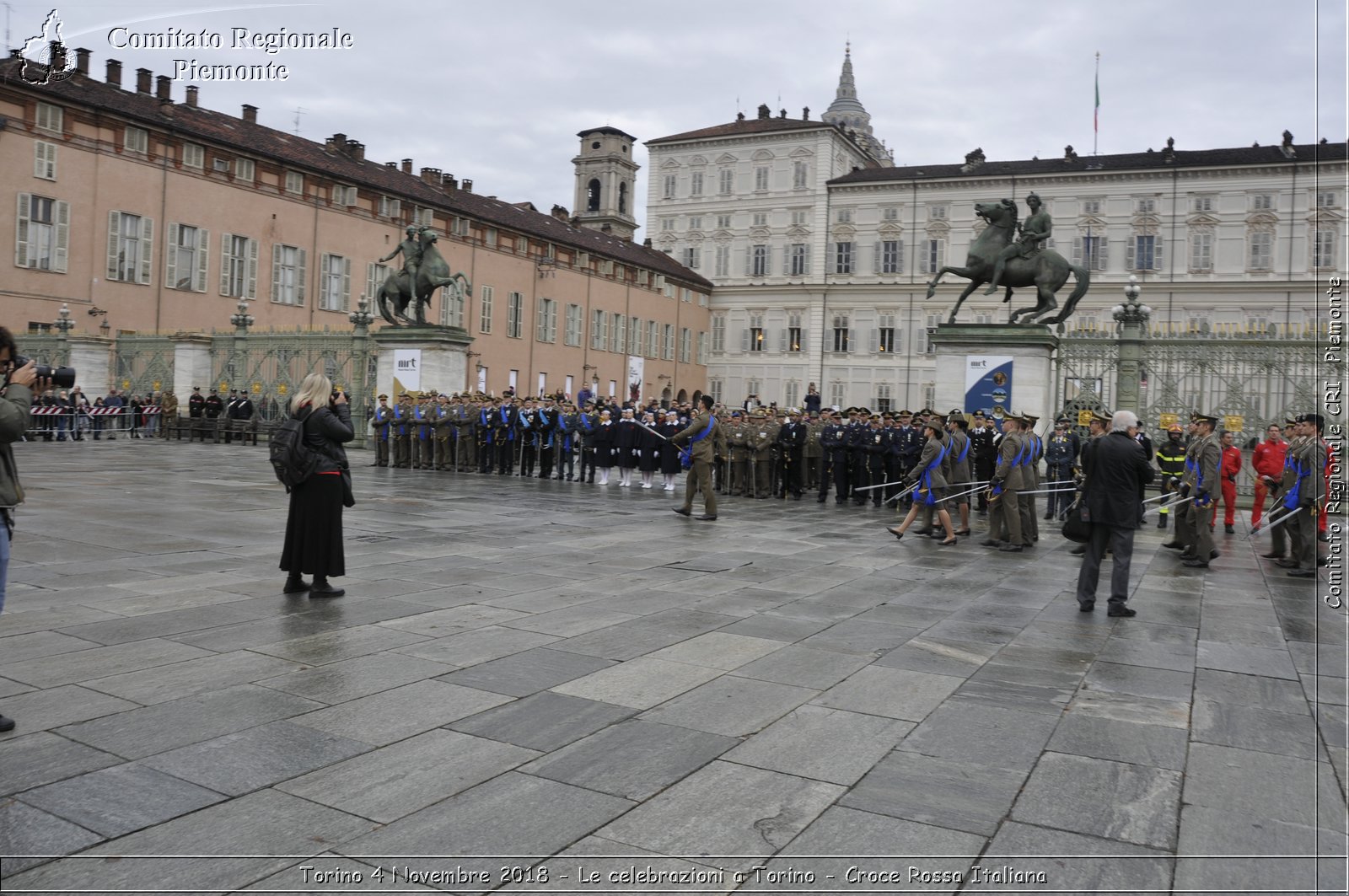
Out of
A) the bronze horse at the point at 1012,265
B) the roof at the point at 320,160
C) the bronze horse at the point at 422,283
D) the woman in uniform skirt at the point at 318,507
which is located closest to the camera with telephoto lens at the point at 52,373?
the woman in uniform skirt at the point at 318,507

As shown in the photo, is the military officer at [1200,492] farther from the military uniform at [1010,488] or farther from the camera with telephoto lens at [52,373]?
the camera with telephoto lens at [52,373]

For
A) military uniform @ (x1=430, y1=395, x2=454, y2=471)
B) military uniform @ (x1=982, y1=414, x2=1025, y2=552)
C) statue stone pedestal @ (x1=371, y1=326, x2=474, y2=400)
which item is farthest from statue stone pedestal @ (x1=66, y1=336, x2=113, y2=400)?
military uniform @ (x1=982, y1=414, x2=1025, y2=552)

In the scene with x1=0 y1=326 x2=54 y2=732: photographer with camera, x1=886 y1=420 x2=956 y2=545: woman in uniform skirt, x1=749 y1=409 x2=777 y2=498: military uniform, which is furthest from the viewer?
x1=749 y1=409 x2=777 y2=498: military uniform

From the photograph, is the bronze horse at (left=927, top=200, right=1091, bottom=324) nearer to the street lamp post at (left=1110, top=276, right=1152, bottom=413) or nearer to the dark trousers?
the street lamp post at (left=1110, top=276, right=1152, bottom=413)

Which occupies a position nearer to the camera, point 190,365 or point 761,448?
point 761,448

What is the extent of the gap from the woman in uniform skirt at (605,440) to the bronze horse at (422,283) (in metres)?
5.82

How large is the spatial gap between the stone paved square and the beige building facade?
1861 centimetres

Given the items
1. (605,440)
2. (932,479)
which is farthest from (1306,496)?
(605,440)

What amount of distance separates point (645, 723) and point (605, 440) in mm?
16397

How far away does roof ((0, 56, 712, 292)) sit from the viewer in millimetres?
33000

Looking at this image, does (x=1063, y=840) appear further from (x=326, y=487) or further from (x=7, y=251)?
(x=7, y=251)

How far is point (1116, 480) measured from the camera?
8781 millimetres

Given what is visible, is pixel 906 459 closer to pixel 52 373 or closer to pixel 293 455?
pixel 293 455

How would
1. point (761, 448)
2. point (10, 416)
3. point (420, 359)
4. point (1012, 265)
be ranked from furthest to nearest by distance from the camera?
point (420, 359), point (761, 448), point (1012, 265), point (10, 416)
